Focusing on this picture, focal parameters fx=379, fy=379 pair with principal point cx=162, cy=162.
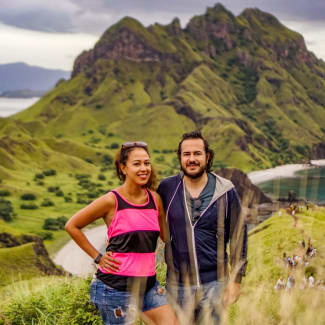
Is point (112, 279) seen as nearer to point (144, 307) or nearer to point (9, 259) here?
point (144, 307)

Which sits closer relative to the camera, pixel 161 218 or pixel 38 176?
pixel 161 218

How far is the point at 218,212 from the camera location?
14.4 ft

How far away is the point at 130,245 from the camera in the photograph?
13.3ft

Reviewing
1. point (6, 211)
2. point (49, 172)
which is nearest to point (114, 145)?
point (49, 172)

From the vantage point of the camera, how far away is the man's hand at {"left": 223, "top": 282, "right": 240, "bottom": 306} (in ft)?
13.6

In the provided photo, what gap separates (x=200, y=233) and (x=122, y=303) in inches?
46.0

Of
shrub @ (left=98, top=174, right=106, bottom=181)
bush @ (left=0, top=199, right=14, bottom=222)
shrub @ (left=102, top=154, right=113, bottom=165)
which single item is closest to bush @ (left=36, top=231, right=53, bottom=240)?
bush @ (left=0, top=199, right=14, bottom=222)

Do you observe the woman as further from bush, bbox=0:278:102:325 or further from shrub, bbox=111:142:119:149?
shrub, bbox=111:142:119:149

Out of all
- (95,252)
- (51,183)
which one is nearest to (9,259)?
(95,252)

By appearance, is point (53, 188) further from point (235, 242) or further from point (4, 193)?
point (235, 242)

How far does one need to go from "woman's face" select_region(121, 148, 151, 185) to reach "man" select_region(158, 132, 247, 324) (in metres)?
0.45

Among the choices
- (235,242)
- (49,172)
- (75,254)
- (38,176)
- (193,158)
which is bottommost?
(75,254)

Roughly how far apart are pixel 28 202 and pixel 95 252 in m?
92.6

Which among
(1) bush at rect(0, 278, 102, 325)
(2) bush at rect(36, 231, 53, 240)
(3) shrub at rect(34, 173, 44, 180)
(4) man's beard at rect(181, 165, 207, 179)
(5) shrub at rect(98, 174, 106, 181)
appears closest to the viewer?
(4) man's beard at rect(181, 165, 207, 179)
